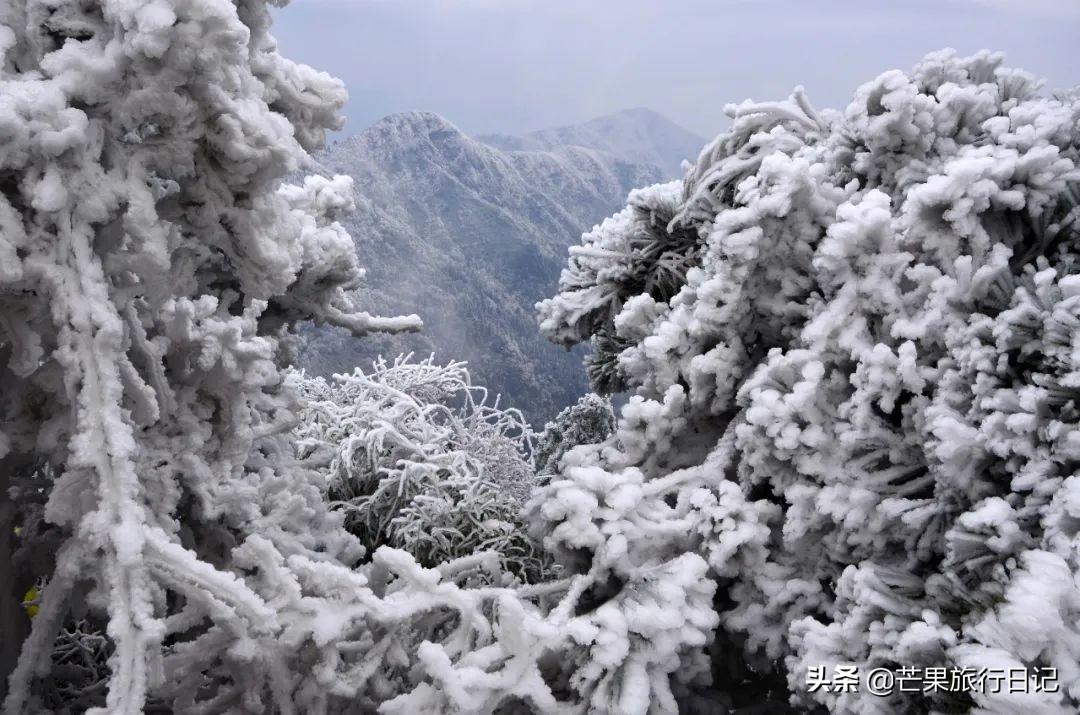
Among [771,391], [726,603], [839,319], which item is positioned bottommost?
[726,603]

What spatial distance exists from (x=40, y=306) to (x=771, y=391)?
135 centimetres

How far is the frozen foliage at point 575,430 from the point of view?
2.98m

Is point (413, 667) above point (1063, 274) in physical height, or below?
below

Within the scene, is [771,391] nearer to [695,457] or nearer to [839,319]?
[839,319]

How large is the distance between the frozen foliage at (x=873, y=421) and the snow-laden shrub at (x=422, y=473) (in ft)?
2.25

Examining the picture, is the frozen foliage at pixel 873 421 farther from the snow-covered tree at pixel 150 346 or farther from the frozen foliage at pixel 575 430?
the frozen foliage at pixel 575 430

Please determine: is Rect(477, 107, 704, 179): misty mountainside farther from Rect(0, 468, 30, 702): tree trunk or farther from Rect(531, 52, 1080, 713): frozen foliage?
Rect(0, 468, 30, 702): tree trunk

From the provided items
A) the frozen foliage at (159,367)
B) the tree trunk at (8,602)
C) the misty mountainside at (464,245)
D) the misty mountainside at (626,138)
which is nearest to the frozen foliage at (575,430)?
the frozen foliage at (159,367)

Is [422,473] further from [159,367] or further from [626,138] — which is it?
[626,138]

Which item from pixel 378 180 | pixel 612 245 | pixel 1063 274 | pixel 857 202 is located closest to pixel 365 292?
pixel 378 180

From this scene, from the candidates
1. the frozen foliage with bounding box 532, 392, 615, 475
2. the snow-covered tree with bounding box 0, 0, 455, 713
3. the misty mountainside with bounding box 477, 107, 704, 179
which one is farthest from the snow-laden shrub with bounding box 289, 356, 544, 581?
the misty mountainside with bounding box 477, 107, 704, 179

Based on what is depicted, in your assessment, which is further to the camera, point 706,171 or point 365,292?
point 365,292

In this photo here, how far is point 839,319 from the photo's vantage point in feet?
5.08

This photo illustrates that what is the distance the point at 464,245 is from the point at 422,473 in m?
4.20
